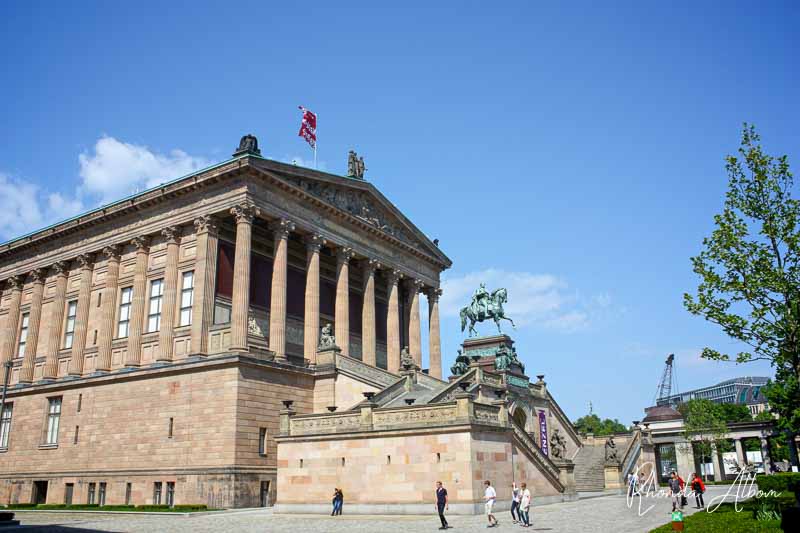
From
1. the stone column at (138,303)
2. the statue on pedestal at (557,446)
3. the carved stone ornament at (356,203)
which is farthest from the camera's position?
the carved stone ornament at (356,203)

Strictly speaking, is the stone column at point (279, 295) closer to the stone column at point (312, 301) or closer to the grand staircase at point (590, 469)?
the stone column at point (312, 301)

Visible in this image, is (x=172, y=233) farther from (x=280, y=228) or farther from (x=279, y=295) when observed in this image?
(x=279, y=295)

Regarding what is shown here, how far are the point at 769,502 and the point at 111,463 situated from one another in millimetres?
36871

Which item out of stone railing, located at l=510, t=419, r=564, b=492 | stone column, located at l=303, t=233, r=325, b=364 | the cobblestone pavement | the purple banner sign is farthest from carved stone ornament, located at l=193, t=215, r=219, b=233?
the purple banner sign

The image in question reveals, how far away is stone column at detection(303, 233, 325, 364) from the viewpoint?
A: 1834 inches

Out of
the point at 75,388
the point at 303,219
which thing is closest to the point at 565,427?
the point at 303,219

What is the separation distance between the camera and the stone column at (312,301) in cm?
4659

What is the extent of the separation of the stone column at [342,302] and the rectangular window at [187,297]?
37.6ft

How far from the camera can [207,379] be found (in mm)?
39812

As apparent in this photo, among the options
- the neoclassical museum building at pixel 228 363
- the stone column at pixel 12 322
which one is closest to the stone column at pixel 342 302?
the neoclassical museum building at pixel 228 363

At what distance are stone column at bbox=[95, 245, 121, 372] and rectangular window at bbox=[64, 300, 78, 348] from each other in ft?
16.7

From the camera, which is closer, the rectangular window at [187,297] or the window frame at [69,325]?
the rectangular window at [187,297]

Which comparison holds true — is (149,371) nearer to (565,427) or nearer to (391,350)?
(391,350)

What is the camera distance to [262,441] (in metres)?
39.7
